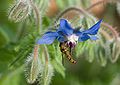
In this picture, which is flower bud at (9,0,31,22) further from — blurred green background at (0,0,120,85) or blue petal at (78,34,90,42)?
blurred green background at (0,0,120,85)

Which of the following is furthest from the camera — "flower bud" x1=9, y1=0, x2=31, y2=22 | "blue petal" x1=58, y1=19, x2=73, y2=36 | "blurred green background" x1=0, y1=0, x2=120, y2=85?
"blurred green background" x1=0, y1=0, x2=120, y2=85

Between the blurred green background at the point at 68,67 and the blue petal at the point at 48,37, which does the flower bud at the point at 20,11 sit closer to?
the blue petal at the point at 48,37

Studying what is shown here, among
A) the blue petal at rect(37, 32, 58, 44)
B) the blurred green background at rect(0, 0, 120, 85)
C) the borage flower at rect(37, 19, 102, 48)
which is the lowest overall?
the blue petal at rect(37, 32, 58, 44)

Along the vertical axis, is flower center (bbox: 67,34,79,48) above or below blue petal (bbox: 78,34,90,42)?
below

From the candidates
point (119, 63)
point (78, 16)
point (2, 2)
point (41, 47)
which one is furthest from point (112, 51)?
point (2, 2)

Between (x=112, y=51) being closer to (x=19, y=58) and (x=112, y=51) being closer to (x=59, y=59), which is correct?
(x=59, y=59)

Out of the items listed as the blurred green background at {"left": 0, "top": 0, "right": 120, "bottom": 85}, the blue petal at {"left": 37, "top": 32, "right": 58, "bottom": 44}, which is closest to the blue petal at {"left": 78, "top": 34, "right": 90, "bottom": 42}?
the blue petal at {"left": 37, "top": 32, "right": 58, "bottom": 44}

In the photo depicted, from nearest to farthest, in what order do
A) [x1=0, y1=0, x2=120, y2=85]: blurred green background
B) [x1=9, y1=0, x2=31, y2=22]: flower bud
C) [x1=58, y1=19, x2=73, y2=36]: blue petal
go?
[x1=58, y1=19, x2=73, y2=36]: blue petal, [x1=9, y1=0, x2=31, y2=22]: flower bud, [x1=0, y1=0, x2=120, y2=85]: blurred green background

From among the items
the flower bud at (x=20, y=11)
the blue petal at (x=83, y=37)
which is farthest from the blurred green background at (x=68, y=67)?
the blue petal at (x=83, y=37)
